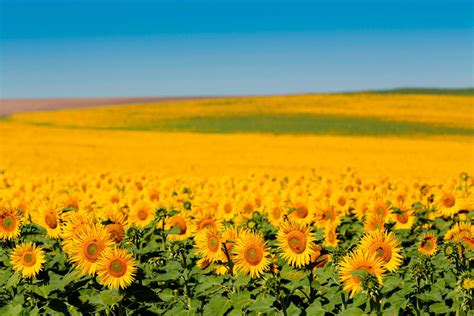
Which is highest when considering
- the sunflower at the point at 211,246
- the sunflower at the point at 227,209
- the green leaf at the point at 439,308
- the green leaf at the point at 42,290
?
the sunflower at the point at 211,246

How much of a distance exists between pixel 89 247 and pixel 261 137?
1335 inches

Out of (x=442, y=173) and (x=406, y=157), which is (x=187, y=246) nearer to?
(x=442, y=173)

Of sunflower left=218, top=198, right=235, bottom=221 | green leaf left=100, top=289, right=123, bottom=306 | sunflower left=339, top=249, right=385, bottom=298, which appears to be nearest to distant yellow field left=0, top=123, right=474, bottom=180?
sunflower left=218, top=198, right=235, bottom=221

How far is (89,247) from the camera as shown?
17.9 ft

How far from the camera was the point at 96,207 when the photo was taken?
11211 millimetres

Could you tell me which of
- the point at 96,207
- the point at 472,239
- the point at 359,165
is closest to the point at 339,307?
the point at 472,239

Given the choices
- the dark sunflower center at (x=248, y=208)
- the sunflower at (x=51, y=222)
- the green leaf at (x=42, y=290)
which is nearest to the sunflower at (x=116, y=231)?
the green leaf at (x=42, y=290)

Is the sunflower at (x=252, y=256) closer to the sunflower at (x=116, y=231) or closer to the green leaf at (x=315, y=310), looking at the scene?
the green leaf at (x=315, y=310)

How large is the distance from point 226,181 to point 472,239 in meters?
8.48

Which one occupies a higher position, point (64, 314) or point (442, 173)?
point (64, 314)

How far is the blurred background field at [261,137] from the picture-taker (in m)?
25.2

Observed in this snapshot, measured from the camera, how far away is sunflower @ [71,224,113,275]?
17.8ft

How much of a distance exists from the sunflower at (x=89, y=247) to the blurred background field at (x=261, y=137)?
14.3 m

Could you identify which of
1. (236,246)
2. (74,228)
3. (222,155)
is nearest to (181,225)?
(74,228)
